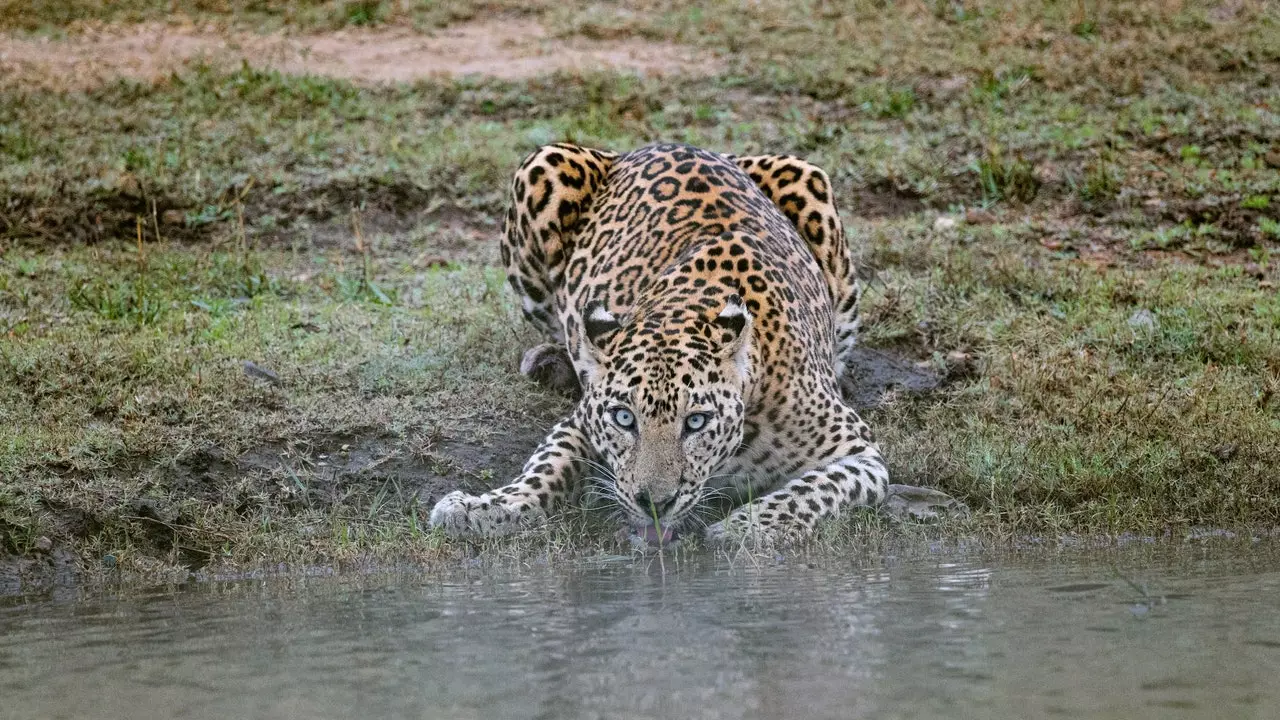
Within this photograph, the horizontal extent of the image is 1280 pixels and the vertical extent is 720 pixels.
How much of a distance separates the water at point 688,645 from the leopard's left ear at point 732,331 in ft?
3.50

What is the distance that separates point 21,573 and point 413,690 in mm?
2953

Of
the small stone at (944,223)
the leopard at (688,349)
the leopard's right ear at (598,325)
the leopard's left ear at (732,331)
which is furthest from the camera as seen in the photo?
the small stone at (944,223)

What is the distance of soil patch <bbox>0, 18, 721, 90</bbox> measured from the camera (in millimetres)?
15148

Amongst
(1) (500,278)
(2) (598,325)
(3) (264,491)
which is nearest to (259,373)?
(3) (264,491)

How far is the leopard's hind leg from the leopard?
Answer: 0.04ft

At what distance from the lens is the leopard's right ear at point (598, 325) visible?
7105 millimetres

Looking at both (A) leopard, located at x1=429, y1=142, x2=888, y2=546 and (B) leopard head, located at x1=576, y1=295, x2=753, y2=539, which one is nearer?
(B) leopard head, located at x1=576, y1=295, x2=753, y2=539

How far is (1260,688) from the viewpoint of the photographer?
3.95 metres

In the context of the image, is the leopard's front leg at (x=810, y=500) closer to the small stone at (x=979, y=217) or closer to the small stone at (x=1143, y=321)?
the small stone at (x=1143, y=321)

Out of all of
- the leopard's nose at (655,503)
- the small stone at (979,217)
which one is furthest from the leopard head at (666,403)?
the small stone at (979,217)

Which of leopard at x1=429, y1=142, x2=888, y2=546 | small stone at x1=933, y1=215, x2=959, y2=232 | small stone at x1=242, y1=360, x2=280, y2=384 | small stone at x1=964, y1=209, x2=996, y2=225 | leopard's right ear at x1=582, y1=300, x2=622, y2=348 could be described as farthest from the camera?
small stone at x1=964, y1=209, x2=996, y2=225

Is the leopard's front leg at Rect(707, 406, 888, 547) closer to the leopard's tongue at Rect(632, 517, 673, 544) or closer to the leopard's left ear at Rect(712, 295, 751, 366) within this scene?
the leopard's tongue at Rect(632, 517, 673, 544)

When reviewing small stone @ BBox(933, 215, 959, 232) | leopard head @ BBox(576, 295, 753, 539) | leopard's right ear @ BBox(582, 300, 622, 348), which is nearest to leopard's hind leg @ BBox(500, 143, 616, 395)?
leopard's right ear @ BBox(582, 300, 622, 348)

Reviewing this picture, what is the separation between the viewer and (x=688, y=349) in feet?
22.4
